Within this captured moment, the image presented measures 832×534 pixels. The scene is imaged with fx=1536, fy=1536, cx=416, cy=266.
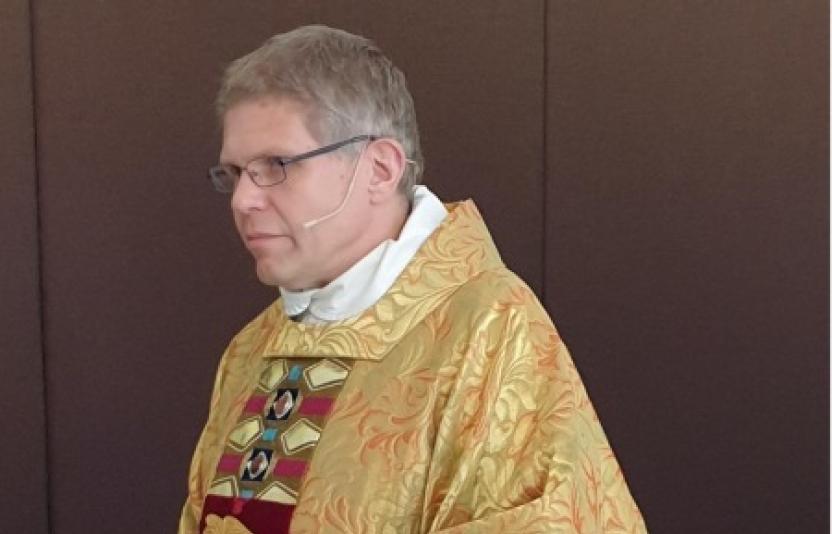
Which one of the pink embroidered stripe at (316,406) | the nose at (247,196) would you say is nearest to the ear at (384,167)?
the nose at (247,196)

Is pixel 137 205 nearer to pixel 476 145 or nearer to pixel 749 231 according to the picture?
pixel 476 145

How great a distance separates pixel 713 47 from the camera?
3186mm

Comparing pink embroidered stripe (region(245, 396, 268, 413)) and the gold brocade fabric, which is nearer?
the gold brocade fabric

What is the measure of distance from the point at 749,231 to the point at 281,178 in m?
1.63

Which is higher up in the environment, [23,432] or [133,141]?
[133,141]

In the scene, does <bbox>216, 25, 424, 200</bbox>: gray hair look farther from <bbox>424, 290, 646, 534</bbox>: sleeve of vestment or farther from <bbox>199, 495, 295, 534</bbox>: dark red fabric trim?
<bbox>199, 495, 295, 534</bbox>: dark red fabric trim

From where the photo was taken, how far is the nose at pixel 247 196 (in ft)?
5.97

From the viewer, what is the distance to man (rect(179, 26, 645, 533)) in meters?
1.71

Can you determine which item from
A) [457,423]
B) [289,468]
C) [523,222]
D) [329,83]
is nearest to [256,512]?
[289,468]

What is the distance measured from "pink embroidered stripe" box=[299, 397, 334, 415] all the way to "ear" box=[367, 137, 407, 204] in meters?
0.25

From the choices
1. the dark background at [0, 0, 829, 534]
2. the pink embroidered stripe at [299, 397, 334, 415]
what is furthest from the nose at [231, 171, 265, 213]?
the dark background at [0, 0, 829, 534]

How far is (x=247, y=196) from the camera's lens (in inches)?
71.6

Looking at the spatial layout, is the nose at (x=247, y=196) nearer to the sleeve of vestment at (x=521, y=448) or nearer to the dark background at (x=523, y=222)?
the sleeve of vestment at (x=521, y=448)

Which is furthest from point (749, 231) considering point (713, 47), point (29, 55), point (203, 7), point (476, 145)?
point (29, 55)
